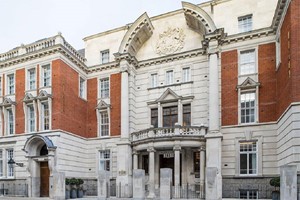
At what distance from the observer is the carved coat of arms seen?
24.6 m

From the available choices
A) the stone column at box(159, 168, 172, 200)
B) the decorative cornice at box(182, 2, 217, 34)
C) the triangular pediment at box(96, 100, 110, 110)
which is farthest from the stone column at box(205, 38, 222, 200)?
the triangular pediment at box(96, 100, 110, 110)

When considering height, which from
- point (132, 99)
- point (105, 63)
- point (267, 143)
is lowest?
point (267, 143)

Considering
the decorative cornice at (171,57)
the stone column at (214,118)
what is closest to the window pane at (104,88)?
the decorative cornice at (171,57)

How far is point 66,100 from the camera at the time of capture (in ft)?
77.4

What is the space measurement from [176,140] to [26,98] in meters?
13.9

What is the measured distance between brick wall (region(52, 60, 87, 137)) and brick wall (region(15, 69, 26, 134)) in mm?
3623

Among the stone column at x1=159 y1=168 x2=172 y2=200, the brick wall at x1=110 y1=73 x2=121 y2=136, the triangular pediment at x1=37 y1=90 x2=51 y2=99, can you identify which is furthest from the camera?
the brick wall at x1=110 y1=73 x2=121 y2=136

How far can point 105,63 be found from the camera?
86.9ft

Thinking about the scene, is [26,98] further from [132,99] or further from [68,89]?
[132,99]

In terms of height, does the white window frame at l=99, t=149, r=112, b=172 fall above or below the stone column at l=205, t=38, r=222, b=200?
below

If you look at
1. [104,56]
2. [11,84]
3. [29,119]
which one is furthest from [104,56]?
[29,119]

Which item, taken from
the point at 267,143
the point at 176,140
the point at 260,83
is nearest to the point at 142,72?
the point at 176,140

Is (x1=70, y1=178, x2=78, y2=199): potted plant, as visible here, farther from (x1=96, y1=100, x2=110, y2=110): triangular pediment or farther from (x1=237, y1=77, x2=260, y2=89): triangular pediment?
(x1=237, y1=77, x2=260, y2=89): triangular pediment

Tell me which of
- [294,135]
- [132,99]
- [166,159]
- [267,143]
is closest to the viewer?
[294,135]
